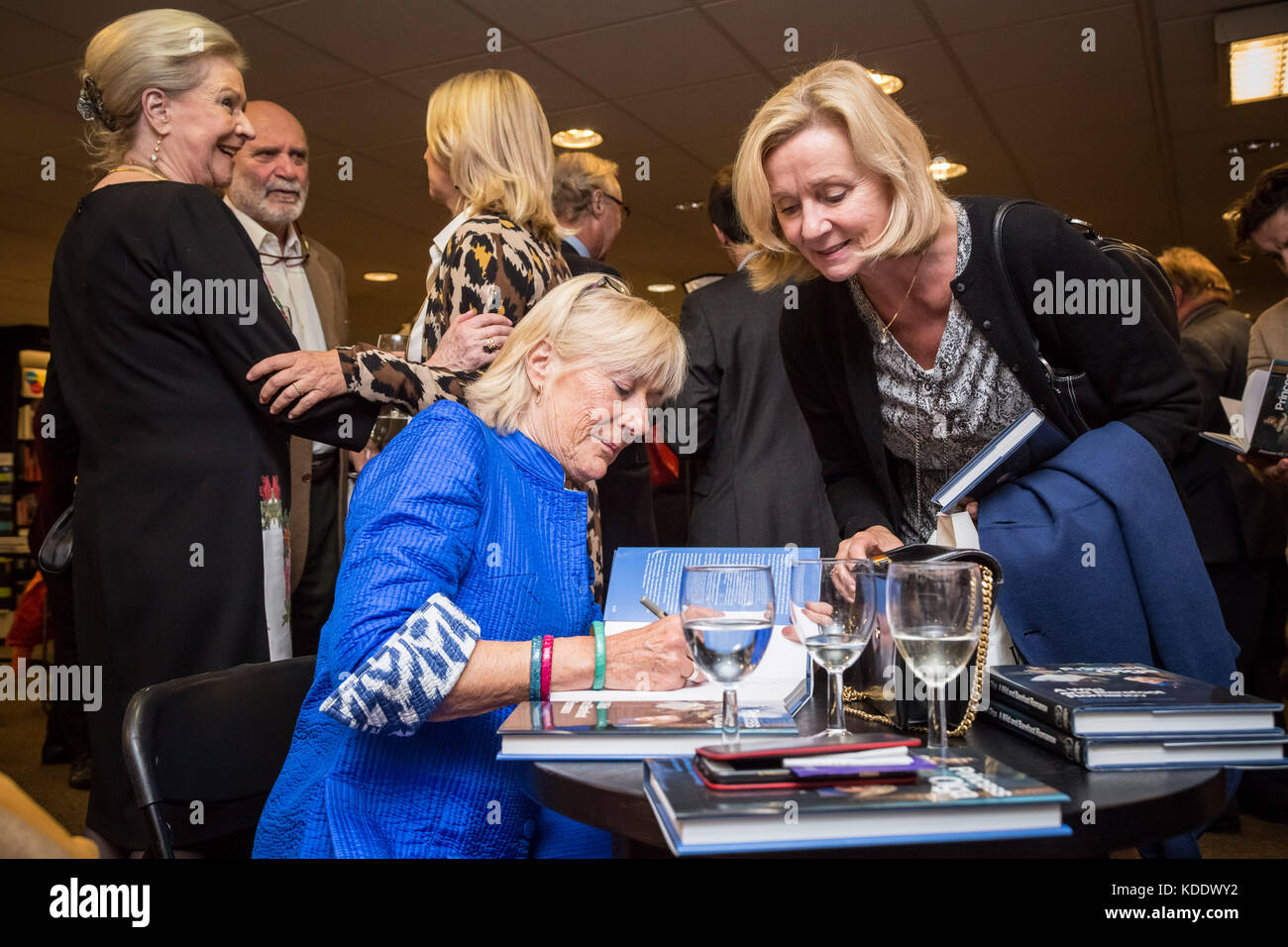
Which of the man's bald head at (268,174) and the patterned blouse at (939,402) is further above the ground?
the man's bald head at (268,174)

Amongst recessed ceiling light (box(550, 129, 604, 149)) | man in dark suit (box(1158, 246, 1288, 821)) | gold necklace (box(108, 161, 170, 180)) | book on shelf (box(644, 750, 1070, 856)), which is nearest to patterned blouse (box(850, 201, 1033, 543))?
book on shelf (box(644, 750, 1070, 856))

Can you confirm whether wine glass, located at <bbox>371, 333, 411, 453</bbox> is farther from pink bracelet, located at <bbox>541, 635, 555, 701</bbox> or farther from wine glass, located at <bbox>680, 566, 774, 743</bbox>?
wine glass, located at <bbox>680, 566, 774, 743</bbox>

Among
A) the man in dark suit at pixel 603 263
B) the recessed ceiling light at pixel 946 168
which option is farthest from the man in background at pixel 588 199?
the recessed ceiling light at pixel 946 168

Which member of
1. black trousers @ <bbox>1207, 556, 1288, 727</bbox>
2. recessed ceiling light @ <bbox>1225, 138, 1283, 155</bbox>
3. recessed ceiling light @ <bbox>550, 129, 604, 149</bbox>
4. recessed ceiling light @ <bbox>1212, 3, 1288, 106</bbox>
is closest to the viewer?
black trousers @ <bbox>1207, 556, 1288, 727</bbox>

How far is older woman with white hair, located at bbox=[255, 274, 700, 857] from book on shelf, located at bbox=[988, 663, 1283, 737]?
36cm

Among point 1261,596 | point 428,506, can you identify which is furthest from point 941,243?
point 1261,596

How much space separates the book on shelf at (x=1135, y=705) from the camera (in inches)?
34.5

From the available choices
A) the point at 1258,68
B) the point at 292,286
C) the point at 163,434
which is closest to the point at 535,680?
the point at 163,434

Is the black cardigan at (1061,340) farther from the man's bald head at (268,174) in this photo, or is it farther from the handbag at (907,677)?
the man's bald head at (268,174)

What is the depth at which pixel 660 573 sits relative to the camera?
1.32 metres

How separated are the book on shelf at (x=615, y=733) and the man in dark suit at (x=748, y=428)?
133 centimetres

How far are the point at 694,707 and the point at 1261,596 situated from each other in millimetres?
3006

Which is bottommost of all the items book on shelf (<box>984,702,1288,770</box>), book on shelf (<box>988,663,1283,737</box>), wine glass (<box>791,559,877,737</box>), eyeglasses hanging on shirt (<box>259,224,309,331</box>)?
book on shelf (<box>984,702,1288,770</box>)

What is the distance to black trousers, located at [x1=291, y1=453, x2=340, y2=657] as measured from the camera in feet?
8.05
